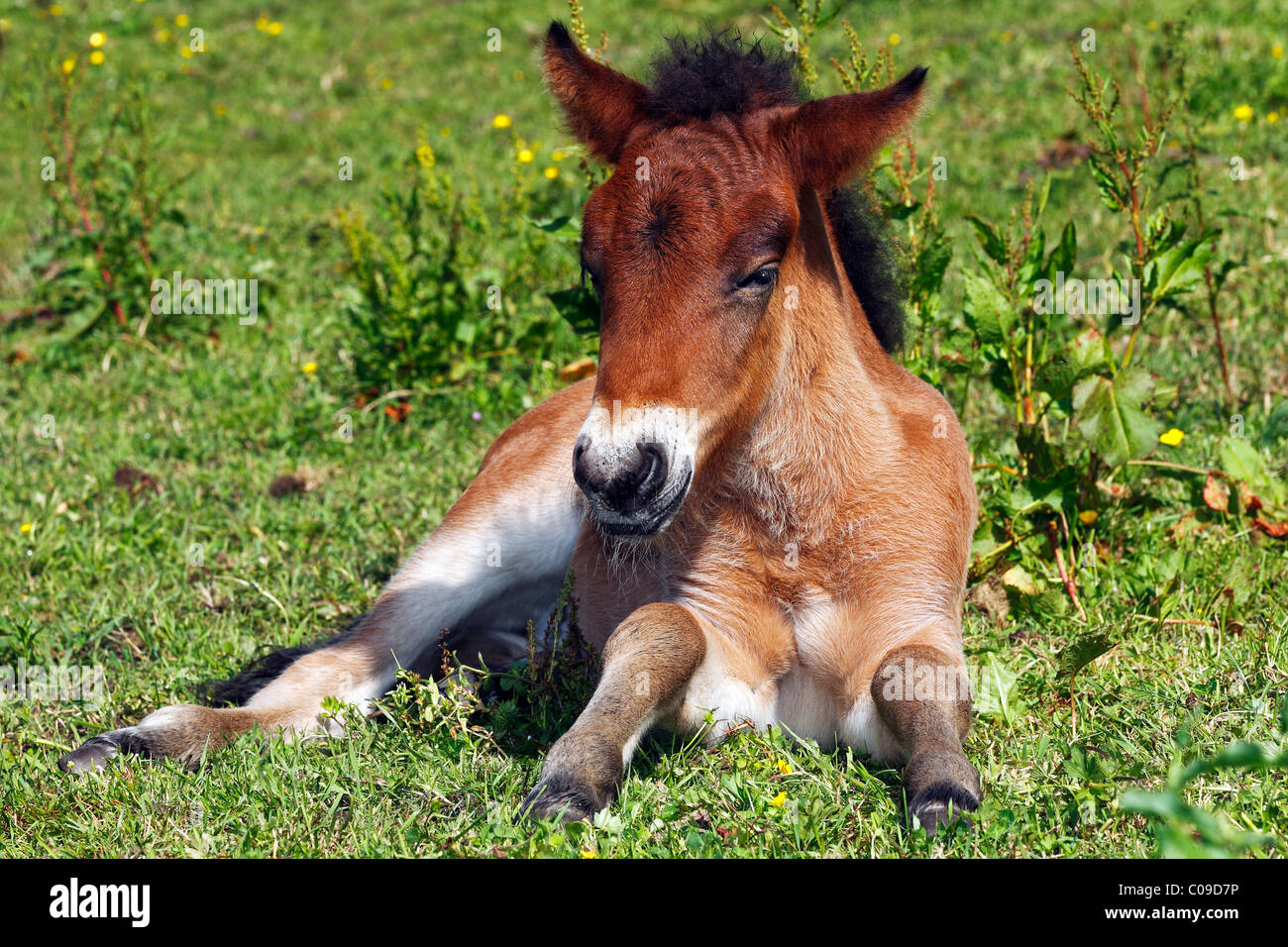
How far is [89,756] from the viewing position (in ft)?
12.4

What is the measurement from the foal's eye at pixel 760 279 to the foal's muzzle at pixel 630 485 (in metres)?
0.56

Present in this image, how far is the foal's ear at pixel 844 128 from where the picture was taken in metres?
3.34

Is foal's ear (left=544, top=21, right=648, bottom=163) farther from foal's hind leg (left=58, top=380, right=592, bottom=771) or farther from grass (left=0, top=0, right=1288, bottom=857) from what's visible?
grass (left=0, top=0, right=1288, bottom=857)

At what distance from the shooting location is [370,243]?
661 cm

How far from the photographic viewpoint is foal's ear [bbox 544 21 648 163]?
3.68 m

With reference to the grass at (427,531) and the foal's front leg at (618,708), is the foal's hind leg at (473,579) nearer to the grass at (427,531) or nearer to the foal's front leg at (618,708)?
the grass at (427,531)

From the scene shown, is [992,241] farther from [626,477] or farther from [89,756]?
[89,756]

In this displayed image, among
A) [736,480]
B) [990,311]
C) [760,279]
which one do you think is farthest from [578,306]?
[760,279]

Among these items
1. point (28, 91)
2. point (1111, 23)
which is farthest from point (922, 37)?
point (28, 91)

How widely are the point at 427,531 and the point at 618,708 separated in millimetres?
2382

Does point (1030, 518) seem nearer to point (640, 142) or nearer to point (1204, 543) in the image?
point (1204, 543)

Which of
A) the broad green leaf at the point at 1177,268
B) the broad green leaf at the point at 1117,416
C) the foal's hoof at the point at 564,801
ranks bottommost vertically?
the foal's hoof at the point at 564,801

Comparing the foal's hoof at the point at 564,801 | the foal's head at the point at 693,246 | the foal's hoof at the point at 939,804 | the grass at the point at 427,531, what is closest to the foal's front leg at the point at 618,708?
the foal's hoof at the point at 564,801

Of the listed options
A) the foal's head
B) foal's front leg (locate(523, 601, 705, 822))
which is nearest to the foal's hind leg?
foal's front leg (locate(523, 601, 705, 822))
